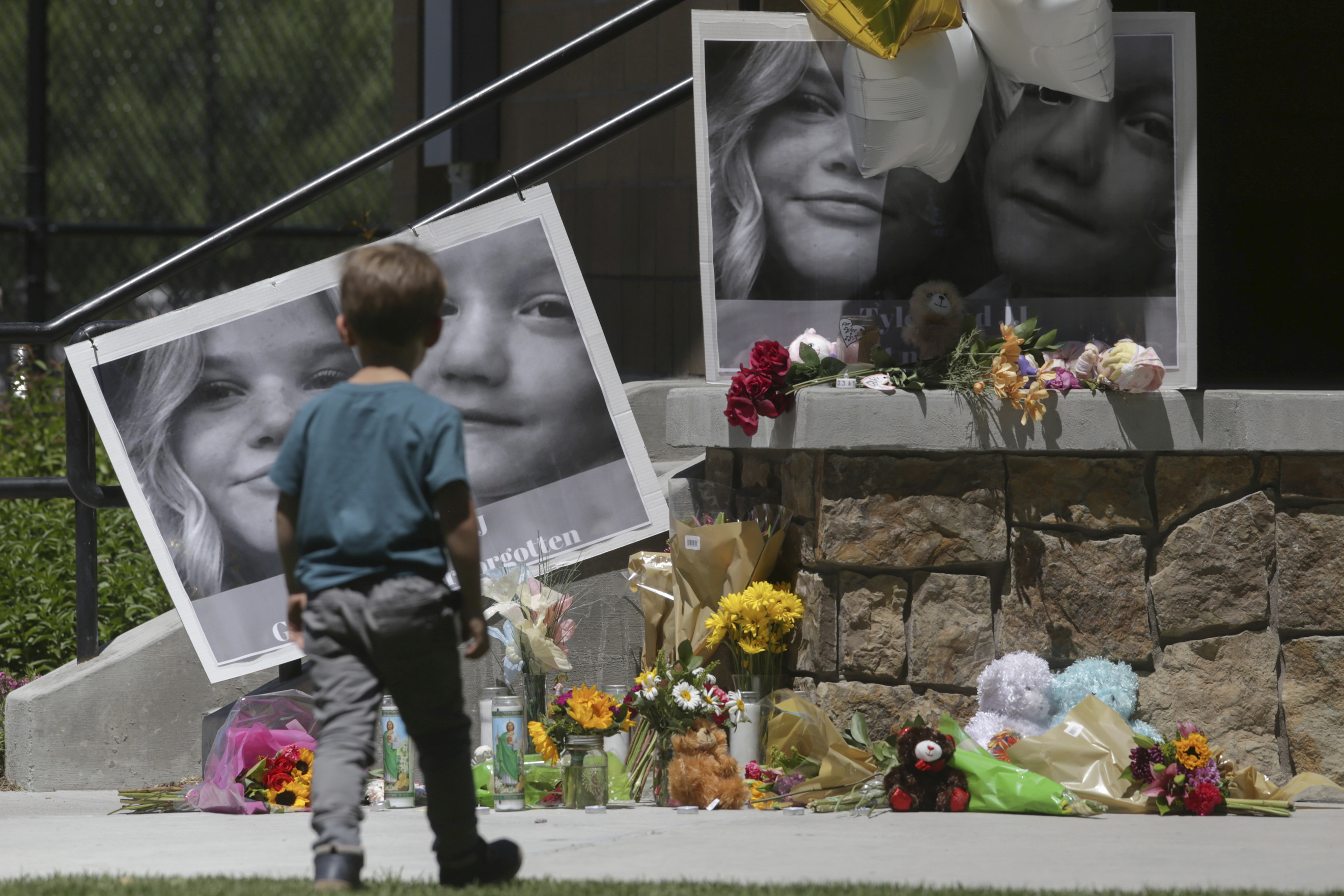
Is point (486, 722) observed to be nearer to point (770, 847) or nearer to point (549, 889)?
point (770, 847)

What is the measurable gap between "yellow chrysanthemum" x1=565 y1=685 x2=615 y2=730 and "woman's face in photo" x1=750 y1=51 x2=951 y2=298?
4.86 feet

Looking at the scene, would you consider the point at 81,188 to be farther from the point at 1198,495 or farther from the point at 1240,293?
the point at 1198,495

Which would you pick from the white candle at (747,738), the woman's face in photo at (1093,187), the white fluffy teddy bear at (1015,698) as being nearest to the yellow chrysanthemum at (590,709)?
the white candle at (747,738)

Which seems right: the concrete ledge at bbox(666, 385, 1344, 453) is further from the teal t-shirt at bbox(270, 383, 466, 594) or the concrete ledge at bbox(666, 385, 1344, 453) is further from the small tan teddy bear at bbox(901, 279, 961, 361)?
the teal t-shirt at bbox(270, 383, 466, 594)

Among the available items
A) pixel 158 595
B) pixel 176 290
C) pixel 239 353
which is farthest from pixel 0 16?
pixel 239 353

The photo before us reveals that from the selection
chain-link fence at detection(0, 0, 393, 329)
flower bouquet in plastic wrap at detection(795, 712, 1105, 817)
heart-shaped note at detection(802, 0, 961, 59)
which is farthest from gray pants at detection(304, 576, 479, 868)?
chain-link fence at detection(0, 0, 393, 329)

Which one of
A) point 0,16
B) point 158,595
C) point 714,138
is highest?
point 0,16

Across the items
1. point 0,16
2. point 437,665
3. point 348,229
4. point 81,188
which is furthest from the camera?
point 81,188

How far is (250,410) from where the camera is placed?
511cm

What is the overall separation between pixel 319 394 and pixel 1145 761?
2864mm

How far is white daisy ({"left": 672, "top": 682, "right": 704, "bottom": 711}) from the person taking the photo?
440 centimetres

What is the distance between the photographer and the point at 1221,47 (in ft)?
22.4

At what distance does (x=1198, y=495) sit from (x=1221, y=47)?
3.14 m

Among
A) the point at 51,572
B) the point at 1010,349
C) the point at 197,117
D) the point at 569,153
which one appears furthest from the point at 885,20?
the point at 197,117
